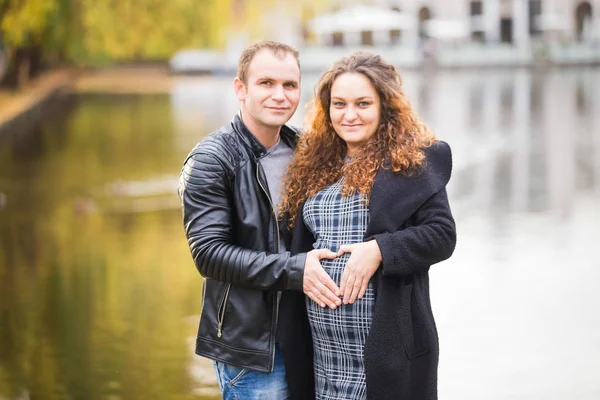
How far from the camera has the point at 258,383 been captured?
2.86 meters

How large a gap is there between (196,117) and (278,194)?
18449 millimetres

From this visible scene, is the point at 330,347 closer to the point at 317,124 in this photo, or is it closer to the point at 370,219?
the point at 370,219

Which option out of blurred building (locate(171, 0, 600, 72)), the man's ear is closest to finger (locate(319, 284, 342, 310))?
the man's ear

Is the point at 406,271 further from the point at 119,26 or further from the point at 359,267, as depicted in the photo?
the point at 119,26

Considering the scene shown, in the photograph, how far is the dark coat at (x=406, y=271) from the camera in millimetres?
2658

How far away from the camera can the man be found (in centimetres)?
272

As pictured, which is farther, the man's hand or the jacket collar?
the jacket collar

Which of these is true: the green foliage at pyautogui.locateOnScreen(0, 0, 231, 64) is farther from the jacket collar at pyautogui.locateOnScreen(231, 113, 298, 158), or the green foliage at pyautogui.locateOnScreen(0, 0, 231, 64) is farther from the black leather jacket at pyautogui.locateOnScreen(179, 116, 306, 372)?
the black leather jacket at pyautogui.locateOnScreen(179, 116, 306, 372)

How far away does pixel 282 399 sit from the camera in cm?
288

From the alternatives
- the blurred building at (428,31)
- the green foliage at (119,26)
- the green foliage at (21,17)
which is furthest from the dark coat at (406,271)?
the blurred building at (428,31)

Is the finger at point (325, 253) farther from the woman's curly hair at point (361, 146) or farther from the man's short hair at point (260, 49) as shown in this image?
the man's short hair at point (260, 49)

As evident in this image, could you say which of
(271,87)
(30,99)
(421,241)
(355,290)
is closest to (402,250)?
(421,241)

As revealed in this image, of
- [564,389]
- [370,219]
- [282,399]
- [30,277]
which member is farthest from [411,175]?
[30,277]

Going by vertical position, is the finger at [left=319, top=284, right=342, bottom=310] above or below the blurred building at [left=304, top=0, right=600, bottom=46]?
below
